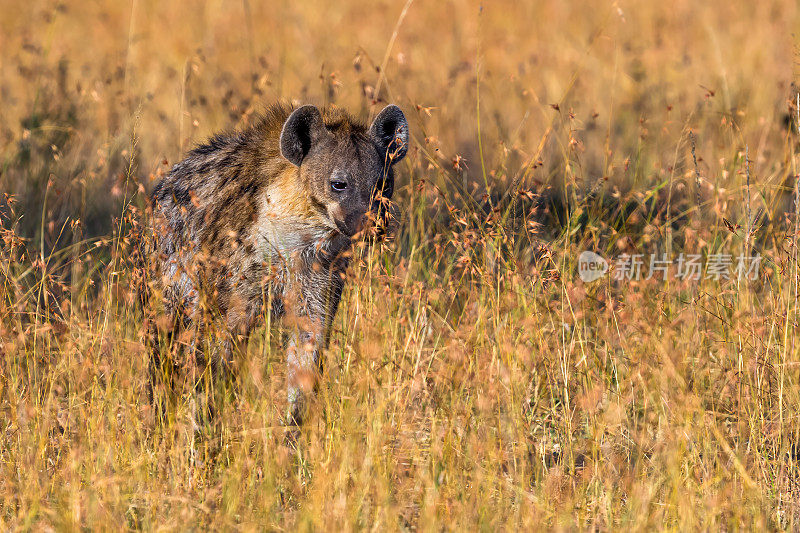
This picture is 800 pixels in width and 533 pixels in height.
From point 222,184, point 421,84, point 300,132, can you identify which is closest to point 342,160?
point 300,132

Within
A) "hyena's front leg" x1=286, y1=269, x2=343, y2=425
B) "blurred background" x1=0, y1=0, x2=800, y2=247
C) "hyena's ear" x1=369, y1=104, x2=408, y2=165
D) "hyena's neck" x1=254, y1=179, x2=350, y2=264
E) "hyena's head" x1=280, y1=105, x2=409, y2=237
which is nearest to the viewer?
"hyena's front leg" x1=286, y1=269, x2=343, y2=425

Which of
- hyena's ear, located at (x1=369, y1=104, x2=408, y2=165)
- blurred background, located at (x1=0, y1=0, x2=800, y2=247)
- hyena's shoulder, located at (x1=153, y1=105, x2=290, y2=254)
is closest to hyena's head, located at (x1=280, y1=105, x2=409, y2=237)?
hyena's ear, located at (x1=369, y1=104, x2=408, y2=165)

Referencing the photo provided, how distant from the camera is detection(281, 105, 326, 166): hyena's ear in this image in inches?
200

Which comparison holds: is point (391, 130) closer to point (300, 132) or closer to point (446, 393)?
point (300, 132)

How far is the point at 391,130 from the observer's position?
5.41 metres

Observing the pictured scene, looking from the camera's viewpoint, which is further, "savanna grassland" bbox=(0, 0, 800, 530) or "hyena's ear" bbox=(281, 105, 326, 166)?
"hyena's ear" bbox=(281, 105, 326, 166)

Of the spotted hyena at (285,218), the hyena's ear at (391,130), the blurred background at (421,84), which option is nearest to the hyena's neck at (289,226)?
the spotted hyena at (285,218)

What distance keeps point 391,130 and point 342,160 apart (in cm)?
43

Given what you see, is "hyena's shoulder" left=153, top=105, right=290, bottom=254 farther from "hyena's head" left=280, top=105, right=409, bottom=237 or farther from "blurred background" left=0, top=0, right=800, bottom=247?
"blurred background" left=0, top=0, right=800, bottom=247

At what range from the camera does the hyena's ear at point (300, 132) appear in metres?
5.08

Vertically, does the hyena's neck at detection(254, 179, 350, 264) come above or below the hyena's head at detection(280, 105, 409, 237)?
below

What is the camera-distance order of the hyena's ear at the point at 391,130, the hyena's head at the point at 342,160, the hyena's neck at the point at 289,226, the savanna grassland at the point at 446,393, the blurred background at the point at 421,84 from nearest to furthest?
the savanna grassland at the point at 446,393, the hyena's head at the point at 342,160, the hyena's neck at the point at 289,226, the hyena's ear at the point at 391,130, the blurred background at the point at 421,84

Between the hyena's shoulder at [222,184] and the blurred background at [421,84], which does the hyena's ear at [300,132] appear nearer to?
the hyena's shoulder at [222,184]

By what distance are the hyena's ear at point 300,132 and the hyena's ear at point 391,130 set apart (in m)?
0.29
